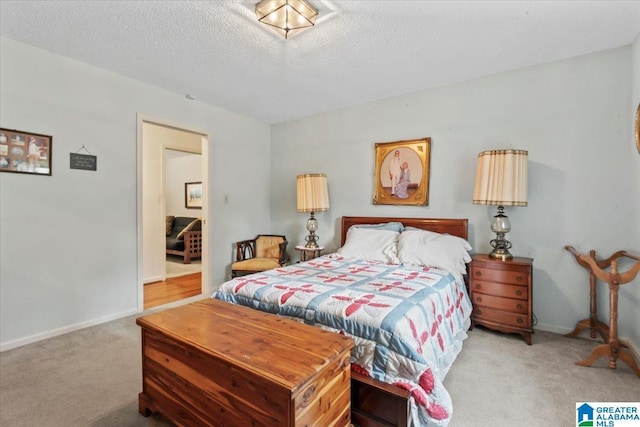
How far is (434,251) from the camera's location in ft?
9.20

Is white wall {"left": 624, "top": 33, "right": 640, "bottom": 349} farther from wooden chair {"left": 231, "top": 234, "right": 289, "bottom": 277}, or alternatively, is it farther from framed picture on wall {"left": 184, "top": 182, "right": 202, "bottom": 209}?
framed picture on wall {"left": 184, "top": 182, "right": 202, "bottom": 209}

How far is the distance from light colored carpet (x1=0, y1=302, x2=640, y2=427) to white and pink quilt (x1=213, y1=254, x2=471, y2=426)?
22 centimetres

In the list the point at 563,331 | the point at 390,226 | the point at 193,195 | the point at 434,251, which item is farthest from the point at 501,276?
the point at 193,195

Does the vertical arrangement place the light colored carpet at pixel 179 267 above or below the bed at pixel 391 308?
below

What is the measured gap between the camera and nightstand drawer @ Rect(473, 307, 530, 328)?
2.53 meters

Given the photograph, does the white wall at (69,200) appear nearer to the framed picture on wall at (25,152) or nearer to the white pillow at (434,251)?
the framed picture on wall at (25,152)

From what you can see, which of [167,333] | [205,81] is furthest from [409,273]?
[205,81]

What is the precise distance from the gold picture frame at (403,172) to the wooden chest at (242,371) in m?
2.35

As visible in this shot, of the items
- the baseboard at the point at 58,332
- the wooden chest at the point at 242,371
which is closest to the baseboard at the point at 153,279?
the baseboard at the point at 58,332

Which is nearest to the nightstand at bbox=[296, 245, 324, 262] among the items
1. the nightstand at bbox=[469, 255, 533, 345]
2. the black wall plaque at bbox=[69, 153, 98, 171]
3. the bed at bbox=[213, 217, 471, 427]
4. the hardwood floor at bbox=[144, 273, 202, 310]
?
the bed at bbox=[213, 217, 471, 427]

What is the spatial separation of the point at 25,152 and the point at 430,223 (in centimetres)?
383

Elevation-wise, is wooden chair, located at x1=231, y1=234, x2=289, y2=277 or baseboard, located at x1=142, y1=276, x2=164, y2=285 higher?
wooden chair, located at x1=231, y1=234, x2=289, y2=277

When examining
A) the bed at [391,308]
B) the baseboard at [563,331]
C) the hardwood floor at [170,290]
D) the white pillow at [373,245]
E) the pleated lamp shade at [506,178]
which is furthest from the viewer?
the hardwood floor at [170,290]

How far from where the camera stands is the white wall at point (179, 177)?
281 inches
